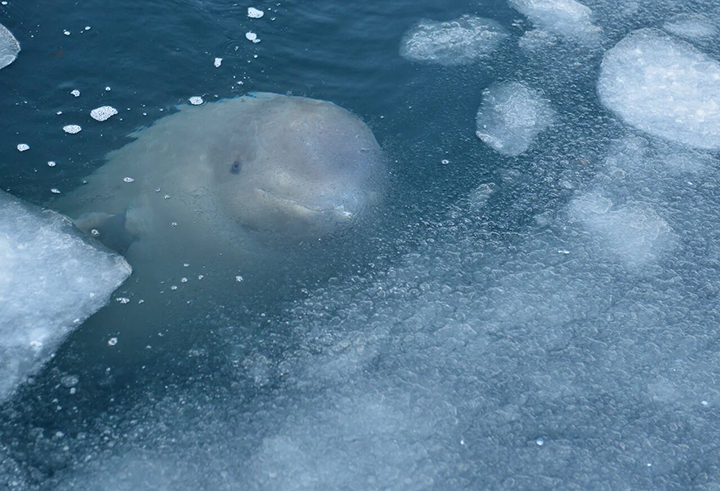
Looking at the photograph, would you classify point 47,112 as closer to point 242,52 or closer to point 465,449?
point 242,52

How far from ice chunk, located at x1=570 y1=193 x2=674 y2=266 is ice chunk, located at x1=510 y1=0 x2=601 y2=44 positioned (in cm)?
223

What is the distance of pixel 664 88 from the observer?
20.7ft

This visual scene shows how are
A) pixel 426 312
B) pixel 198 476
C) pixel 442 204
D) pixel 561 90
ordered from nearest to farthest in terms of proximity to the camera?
pixel 198 476 < pixel 426 312 < pixel 442 204 < pixel 561 90

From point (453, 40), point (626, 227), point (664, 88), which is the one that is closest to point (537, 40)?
point (453, 40)

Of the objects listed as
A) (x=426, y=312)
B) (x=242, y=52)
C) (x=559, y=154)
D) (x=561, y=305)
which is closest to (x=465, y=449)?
(x=426, y=312)

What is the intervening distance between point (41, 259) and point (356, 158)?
8.10ft

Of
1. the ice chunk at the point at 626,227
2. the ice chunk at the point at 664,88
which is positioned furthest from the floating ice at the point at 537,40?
the ice chunk at the point at 626,227

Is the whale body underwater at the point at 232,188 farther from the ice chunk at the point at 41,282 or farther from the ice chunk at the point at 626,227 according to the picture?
the ice chunk at the point at 626,227

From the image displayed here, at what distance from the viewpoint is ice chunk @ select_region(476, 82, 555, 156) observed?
5.76 m

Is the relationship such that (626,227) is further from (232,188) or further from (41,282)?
(41,282)

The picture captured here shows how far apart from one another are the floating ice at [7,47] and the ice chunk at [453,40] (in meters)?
3.66

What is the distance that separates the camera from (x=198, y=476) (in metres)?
3.86

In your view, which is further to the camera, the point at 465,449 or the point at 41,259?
the point at 41,259

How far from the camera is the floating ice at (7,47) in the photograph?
6.27 meters
